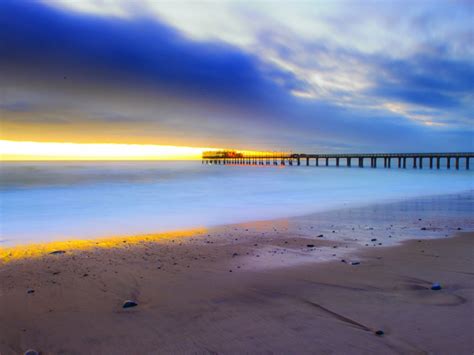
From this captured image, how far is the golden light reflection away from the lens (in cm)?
681

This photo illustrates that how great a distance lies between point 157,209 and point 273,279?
35.6 ft

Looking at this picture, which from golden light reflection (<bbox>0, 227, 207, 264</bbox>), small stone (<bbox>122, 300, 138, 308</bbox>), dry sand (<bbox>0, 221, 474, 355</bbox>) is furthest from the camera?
golden light reflection (<bbox>0, 227, 207, 264</bbox>)

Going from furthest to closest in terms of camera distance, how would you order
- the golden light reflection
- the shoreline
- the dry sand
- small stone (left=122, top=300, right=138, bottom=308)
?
1. the shoreline
2. the golden light reflection
3. small stone (left=122, top=300, right=138, bottom=308)
4. the dry sand

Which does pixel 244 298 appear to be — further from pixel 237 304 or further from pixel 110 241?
pixel 110 241

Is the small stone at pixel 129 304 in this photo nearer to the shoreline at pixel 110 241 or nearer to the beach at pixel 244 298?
the beach at pixel 244 298

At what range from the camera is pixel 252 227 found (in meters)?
10.1

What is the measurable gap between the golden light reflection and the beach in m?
0.25

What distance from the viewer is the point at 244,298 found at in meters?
4.20

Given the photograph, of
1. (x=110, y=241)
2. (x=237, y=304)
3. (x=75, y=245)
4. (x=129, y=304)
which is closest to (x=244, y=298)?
(x=237, y=304)

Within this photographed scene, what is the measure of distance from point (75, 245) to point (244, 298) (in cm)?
500

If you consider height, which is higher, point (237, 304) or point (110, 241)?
point (237, 304)

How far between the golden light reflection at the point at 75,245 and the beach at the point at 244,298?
0.25 metres

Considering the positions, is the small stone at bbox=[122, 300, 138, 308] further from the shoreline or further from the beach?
the shoreline

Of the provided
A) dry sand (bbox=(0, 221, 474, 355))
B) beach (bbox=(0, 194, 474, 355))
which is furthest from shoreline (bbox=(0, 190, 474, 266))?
dry sand (bbox=(0, 221, 474, 355))
